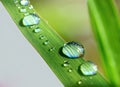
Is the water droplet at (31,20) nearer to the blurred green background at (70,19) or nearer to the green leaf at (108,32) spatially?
the green leaf at (108,32)

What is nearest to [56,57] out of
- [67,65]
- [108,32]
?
[67,65]

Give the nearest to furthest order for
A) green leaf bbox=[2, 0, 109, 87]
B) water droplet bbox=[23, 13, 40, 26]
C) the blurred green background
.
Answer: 1. green leaf bbox=[2, 0, 109, 87]
2. water droplet bbox=[23, 13, 40, 26]
3. the blurred green background

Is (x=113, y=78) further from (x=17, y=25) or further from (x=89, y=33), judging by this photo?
(x=89, y=33)

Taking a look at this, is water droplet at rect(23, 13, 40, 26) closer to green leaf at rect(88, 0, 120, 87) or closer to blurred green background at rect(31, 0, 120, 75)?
green leaf at rect(88, 0, 120, 87)

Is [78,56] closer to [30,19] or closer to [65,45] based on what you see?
[65,45]

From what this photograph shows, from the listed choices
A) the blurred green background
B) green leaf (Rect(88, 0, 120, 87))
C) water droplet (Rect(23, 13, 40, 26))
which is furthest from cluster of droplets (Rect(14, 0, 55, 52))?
the blurred green background

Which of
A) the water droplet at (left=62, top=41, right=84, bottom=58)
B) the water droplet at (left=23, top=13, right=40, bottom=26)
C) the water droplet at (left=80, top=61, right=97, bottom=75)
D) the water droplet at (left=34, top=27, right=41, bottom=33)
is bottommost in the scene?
the water droplet at (left=80, top=61, right=97, bottom=75)
